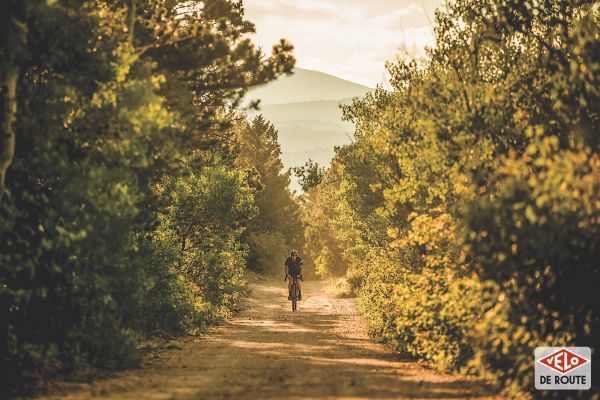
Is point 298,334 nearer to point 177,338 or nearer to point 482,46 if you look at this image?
point 177,338

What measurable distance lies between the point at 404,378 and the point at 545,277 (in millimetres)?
3599

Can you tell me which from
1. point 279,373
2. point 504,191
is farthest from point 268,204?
point 504,191

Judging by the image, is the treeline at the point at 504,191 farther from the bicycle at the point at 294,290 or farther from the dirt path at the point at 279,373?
the bicycle at the point at 294,290

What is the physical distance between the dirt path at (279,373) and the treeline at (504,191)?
87 cm

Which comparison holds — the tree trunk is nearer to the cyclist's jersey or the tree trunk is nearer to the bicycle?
the cyclist's jersey

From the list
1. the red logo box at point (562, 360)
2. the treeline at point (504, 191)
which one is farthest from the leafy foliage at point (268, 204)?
the red logo box at point (562, 360)

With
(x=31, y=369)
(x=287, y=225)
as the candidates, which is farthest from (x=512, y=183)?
(x=287, y=225)

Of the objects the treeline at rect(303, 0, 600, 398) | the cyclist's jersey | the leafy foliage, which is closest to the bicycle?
the cyclist's jersey

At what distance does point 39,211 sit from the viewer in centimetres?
1071

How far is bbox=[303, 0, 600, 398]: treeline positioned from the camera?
8.63m

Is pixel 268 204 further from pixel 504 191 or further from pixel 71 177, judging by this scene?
pixel 504 191

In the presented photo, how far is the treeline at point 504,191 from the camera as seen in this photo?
863 cm

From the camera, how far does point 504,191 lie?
8828 millimetres

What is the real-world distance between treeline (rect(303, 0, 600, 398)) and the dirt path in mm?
867
